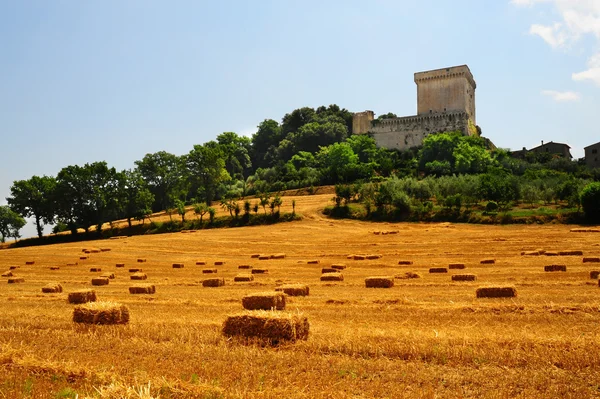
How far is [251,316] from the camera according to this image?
11.9 m

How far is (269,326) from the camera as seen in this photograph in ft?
38.0

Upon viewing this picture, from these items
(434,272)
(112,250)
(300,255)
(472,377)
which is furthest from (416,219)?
(472,377)

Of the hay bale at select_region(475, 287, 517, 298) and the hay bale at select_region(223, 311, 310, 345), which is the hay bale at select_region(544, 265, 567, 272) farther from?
the hay bale at select_region(223, 311, 310, 345)

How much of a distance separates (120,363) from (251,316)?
9.21 ft

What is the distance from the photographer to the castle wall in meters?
138

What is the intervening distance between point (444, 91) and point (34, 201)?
321ft

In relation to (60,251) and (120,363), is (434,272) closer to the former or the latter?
(120,363)

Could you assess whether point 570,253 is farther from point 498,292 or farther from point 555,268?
point 498,292

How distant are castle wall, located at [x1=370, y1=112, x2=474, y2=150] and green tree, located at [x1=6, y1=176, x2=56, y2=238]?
8098cm

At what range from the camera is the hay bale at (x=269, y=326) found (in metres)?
11.4

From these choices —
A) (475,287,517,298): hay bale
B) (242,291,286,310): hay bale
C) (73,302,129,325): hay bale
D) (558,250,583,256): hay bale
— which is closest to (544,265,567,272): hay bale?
(475,287,517,298): hay bale

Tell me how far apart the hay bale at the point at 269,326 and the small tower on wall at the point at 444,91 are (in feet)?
444

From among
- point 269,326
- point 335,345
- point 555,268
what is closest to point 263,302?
point 269,326

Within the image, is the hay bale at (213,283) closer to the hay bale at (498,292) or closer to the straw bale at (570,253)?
the hay bale at (498,292)
